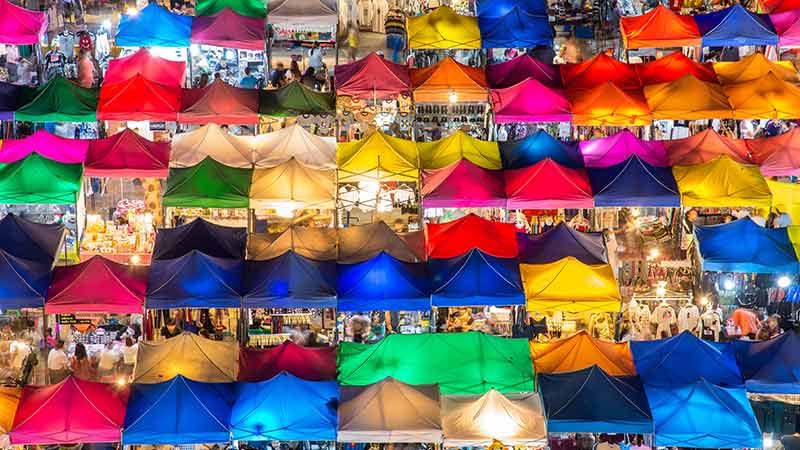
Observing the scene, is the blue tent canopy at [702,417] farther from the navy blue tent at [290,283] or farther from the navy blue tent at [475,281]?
the navy blue tent at [290,283]

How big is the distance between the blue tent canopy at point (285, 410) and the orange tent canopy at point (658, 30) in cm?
1439

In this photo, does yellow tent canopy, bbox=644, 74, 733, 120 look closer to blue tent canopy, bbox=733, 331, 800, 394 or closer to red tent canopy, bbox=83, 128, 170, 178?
blue tent canopy, bbox=733, 331, 800, 394

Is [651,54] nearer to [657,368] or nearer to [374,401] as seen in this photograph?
[657,368]

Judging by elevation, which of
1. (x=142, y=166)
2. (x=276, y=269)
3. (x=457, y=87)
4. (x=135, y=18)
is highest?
(x=135, y=18)

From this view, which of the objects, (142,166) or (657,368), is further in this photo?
(142,166)

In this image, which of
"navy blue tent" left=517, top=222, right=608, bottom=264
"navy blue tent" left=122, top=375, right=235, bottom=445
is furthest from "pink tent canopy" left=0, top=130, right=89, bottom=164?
"navy blue tent" left=517, top=222, right=608, bottom=264

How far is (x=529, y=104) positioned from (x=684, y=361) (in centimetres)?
885

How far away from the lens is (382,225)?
100.0ft

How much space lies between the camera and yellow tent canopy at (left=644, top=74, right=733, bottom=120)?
3391cm

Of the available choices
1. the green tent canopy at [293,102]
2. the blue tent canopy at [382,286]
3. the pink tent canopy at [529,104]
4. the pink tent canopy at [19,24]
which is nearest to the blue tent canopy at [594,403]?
the blue tent canopy at [382,286]

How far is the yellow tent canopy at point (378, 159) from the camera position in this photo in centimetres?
3178

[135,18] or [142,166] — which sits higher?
[135,18]

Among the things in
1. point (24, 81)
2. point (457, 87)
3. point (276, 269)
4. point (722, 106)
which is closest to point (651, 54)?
point (722, 106)

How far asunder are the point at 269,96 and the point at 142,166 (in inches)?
155
